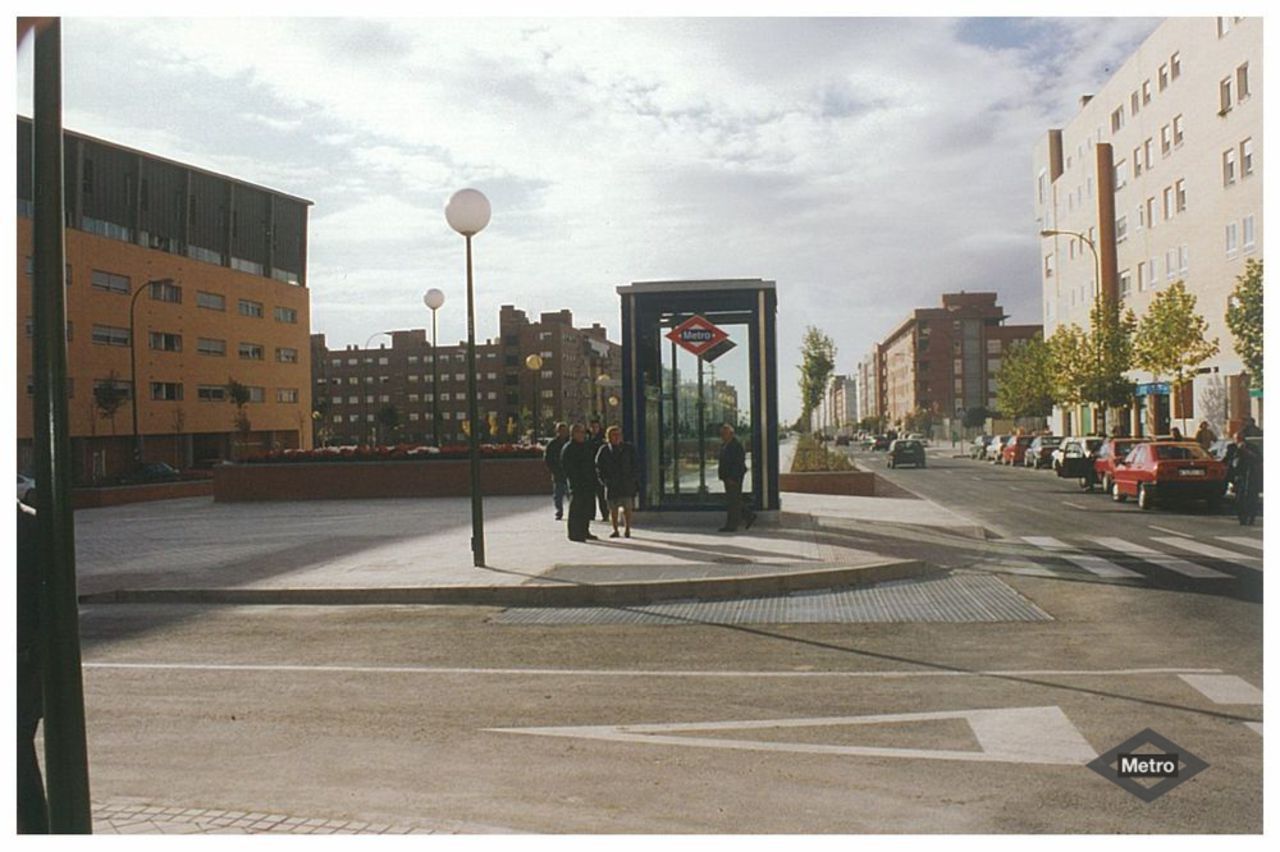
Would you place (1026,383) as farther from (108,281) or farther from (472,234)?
(472,234)

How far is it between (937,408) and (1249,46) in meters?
92.7

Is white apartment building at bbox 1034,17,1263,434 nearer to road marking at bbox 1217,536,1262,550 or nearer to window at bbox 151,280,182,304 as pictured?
road marking at bbox 1217,536,1262,550

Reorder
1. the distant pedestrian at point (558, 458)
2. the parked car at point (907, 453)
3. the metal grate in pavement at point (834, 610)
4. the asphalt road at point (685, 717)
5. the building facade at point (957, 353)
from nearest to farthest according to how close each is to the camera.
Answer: the asphalt road at point (685, 717) → the metal grate in pavement at point (834, 610) → the distant pedestrian at point (558, 458) → the parked car at point (907, 453) → the building facade at point (957, 353)

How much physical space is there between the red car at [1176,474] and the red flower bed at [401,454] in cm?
1379

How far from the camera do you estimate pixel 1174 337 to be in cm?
3522

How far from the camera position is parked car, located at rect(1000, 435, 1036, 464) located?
47.6m

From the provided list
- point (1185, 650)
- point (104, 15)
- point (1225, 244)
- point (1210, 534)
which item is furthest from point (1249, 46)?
point (104, 15)

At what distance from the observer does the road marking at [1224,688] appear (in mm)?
6027

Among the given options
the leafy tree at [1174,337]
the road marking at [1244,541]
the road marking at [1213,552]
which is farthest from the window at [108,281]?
the road marking at [1244,541]

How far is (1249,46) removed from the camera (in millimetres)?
33219

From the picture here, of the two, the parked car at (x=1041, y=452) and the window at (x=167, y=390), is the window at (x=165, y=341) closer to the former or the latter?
the window at (x=167, y=390)

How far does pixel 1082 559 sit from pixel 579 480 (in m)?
6.28

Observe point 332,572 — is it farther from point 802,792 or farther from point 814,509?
point 814,509

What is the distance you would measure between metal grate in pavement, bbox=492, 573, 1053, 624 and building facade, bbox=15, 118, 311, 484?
126ft
